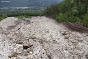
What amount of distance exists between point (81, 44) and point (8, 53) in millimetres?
6611

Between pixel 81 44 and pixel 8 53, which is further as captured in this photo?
pixel 81 44

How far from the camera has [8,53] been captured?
7.76 metres

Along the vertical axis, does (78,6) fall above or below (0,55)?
above

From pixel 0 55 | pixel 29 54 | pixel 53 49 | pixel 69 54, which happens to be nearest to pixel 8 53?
pixel 0 55

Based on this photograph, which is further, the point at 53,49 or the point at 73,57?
the point at 53,49

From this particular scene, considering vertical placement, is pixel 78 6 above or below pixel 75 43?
above

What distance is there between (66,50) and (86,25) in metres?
8.17

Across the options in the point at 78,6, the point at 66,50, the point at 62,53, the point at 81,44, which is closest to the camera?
the point at 62,53

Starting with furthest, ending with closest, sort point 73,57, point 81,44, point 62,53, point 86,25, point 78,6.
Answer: point 78,6, point 86,25, point 81,44, point 62,53, point 73,57

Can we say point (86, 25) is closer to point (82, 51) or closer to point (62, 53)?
point (82, 51)

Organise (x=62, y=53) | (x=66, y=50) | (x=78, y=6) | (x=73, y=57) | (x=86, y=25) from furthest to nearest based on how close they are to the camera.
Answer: (x=78, y=6), (x=86, y=25), (x=66, y=50), (x=62, y=53), (x=73, y=57)

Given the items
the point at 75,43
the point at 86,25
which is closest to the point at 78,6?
the point at 86,25

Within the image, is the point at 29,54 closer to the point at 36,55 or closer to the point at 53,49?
the point at 36,55

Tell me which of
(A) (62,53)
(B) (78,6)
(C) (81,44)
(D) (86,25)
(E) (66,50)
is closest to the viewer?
(A) (62,53)
